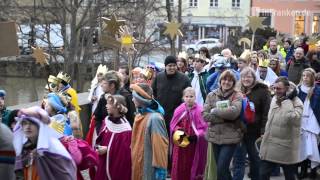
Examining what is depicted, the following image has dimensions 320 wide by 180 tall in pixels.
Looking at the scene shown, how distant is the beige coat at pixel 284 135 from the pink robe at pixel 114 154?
6.23ft

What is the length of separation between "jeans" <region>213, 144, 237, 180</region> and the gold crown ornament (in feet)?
1.23

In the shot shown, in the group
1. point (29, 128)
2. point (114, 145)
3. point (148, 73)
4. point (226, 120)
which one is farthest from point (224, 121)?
point (148, 73)

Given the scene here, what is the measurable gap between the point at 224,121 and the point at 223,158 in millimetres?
457

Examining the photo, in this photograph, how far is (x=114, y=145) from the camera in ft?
23.1

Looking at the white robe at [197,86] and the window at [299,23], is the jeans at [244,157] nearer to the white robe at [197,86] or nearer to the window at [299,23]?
the white robe at [197,86]

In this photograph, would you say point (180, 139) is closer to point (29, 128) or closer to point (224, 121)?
point (224, 121)

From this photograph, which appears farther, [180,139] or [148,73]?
[148,73]

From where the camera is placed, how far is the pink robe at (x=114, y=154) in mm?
7039

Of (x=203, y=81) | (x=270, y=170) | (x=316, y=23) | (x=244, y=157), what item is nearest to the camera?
(x=270, y=170)

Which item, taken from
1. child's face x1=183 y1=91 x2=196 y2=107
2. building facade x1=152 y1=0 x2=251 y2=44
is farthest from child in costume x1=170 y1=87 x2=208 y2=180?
building facade x1=152 y1=0 x2=251 y2=44

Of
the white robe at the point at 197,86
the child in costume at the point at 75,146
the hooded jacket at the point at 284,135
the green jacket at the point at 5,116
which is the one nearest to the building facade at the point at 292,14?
the white robe at the point at 197,86

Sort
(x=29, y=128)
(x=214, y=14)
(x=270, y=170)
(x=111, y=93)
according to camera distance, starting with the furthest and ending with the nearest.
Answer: (x=214, y=14) → (x=111, y=93) → (x=270, y=170) → (x=29, y=128)

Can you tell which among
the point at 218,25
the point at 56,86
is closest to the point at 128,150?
the point at 56,86

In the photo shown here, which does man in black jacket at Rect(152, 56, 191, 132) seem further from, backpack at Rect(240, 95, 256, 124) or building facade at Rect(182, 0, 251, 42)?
building facade at Rect(182, 0, 251, 42)
